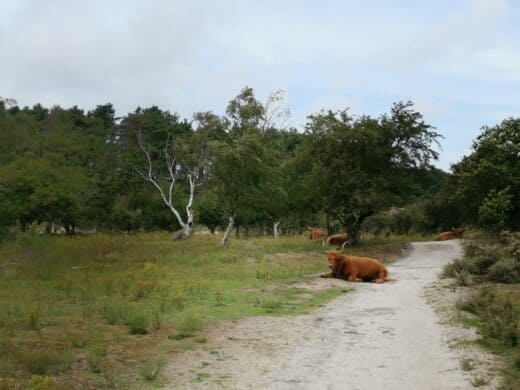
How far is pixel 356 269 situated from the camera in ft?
63.6

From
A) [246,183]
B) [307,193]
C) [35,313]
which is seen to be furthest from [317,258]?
[35,313]

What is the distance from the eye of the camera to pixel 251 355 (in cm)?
955

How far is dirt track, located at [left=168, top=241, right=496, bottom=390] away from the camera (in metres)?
8.02

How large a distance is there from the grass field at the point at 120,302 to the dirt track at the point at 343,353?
0.72 meters

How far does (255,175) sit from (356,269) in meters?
14.0

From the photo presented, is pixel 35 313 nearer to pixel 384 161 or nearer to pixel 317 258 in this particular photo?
pixel 317 258

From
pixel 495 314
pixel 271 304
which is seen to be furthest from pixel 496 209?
pixel 271 304

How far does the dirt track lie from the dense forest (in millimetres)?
12615

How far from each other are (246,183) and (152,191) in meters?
28.0

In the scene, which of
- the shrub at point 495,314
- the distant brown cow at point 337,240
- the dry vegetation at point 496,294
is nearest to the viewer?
the dry vegetation at point 496,294

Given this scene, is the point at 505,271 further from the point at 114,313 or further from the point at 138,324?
the point at 114,313

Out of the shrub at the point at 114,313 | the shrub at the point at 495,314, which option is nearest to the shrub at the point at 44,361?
the shrub at the point at 114,313

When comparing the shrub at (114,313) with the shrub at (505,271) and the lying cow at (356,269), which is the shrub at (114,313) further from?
the shrub at (505,271)

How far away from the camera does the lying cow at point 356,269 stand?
1923cm
